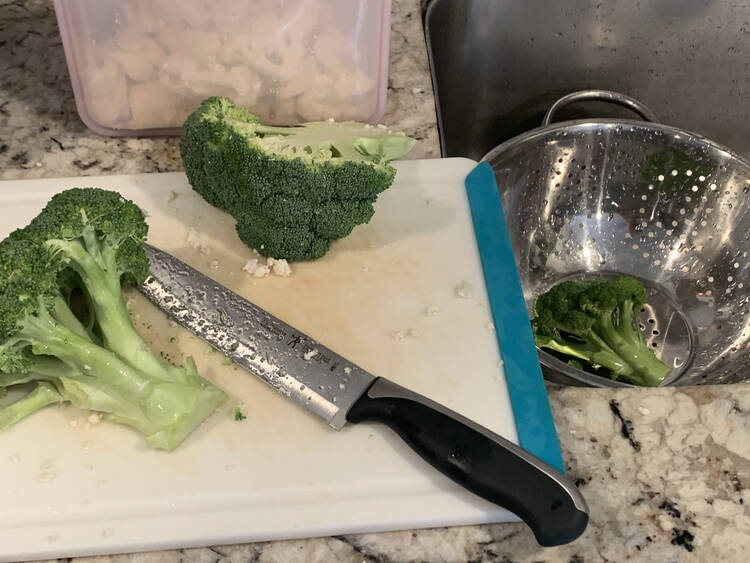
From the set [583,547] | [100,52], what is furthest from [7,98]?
[583,547]

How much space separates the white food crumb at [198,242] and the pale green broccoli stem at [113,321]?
0.57 feet

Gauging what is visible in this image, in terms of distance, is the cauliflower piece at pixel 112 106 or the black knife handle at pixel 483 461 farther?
the cauliflower piece at pixel 112 106

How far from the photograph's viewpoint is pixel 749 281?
4.28 feet

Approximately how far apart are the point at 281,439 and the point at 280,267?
0.82 ft

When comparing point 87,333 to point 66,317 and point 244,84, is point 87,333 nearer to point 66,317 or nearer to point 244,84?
point 66,317

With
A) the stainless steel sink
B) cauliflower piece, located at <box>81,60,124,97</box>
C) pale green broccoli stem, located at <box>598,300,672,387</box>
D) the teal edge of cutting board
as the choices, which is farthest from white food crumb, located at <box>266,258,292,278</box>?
the stainless steel sink

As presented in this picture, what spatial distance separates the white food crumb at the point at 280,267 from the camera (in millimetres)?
979

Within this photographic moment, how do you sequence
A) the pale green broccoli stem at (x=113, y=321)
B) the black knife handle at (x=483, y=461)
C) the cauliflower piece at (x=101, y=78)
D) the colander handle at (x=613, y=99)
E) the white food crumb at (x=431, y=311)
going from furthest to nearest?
the colander handle at (x=613, y=99) → the cauliflower piece at (x=101, y=78) → the white food crumb at (x=431, y=311) → the pale green broccoli stem at (x=113, y=321) → the black knife handle at (x=483, y=461)

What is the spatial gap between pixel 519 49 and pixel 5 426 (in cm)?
124

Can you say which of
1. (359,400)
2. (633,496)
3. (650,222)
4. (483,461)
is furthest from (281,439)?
(650,222)

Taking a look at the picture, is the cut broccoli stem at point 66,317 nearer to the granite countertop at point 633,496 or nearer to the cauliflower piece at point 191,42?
the granite countertop at point 633,496

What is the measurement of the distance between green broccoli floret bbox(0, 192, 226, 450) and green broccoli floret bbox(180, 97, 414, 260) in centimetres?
14

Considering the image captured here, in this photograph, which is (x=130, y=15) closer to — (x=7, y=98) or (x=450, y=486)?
(x=7, y=98)

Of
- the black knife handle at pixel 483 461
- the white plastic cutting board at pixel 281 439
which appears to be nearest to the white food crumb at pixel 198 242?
the white plastic cutting board at pixel 281 439
